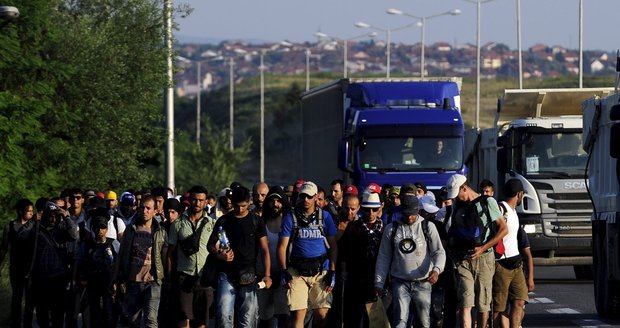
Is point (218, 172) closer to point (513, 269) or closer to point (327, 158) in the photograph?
point (327, 158)

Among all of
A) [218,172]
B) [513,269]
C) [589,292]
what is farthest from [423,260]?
[218,172]

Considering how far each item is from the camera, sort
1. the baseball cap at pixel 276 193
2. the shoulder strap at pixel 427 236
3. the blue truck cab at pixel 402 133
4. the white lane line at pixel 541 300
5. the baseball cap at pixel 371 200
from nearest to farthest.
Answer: the shoulder strap at pixel 427 236 → the baseball cap at pixel 371 200 → the baseball cap at pixel 276 193 → the white lane line at pixel 541 300 → the blue truck cab at pixel 402 133

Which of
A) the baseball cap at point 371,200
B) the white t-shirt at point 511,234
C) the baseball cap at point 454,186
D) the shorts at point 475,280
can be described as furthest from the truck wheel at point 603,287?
the baseball cap at point 371,200

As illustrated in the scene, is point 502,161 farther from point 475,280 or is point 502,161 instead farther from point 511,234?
point 475,280

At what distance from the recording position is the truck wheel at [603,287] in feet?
64.3

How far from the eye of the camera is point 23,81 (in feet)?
110

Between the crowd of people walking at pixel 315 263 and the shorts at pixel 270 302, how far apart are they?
1 centimetres

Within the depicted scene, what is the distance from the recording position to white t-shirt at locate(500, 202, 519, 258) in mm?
15562

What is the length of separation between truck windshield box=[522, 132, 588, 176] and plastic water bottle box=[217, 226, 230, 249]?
12444 millimetres

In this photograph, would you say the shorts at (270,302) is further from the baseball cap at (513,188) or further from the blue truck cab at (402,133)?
the blue truck cab at (402,133)

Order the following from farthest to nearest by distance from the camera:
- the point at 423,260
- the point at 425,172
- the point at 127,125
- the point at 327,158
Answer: the point at 127,125 < the point at 327,158 < the point at 425,172 < the point at 423,260

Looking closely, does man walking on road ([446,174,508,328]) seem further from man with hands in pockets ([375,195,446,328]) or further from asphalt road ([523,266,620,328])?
asphalt road ([523,266,620,328])

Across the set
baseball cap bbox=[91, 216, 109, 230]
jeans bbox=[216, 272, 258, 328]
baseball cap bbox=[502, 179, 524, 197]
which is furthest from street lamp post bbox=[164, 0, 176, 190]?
jeans bbox=[216, 272, 258, 328]

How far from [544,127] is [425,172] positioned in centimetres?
418
